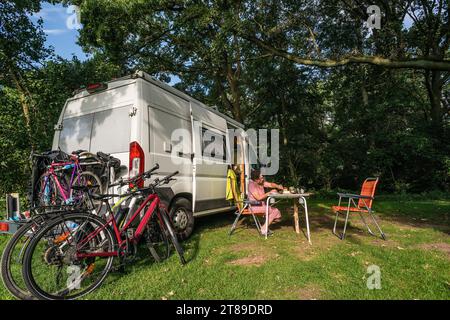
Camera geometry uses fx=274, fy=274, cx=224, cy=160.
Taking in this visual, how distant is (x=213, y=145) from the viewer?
5.73 m

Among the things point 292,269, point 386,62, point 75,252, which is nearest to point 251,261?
point 292,269

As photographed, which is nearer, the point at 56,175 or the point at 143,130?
the point at 56,175

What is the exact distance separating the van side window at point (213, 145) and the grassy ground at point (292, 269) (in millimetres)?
1593

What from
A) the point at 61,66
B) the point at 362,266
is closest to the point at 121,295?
the point at 362,266

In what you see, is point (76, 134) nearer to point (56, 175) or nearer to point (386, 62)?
point (56, 175)

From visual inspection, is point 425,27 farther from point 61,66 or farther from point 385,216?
point 61,66

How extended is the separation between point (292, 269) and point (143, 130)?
2.72m

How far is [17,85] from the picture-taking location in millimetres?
6586

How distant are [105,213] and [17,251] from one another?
87 centimetres

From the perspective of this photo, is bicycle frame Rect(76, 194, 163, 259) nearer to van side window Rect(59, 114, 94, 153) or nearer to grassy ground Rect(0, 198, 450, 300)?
grassy ground Rect(0, 198, 450, 300)

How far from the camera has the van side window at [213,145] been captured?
5389 millimetres

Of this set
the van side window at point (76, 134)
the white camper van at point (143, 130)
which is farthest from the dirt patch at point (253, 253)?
the van side window at point (76, 134)

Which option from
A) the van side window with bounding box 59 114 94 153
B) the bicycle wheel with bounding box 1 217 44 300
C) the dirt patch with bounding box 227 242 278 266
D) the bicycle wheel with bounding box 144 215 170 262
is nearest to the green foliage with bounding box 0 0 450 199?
the van side window with bounding box 59 114 94 153

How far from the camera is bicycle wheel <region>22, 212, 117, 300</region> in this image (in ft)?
8.16
